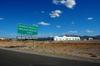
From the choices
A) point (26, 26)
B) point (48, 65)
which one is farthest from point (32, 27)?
point (48, 65)

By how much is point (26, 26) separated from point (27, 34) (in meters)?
2.01

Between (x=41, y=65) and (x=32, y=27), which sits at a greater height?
(x=32, y=27)

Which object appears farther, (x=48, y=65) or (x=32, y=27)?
(x=32, y=27)

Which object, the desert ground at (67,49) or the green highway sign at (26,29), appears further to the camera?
the green highway sign at (26,29)

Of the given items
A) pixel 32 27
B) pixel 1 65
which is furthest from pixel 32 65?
pixel 32 27

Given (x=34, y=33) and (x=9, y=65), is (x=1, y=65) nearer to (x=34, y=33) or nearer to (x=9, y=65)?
(x=9, y=65)

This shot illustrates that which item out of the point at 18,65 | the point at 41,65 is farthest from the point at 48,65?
the point at 18,65

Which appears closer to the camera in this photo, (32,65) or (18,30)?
(32,65)

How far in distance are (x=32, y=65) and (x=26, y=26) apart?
40309mm

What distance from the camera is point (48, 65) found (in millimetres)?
16484

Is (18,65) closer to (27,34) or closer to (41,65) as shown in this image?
(41,65)

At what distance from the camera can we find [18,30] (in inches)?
2216

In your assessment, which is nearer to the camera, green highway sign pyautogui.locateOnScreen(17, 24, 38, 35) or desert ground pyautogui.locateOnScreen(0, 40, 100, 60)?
desert ground pyautogui.locateOnScreen(0, 40, 100, 60)

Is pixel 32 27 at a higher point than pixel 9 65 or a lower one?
higher
